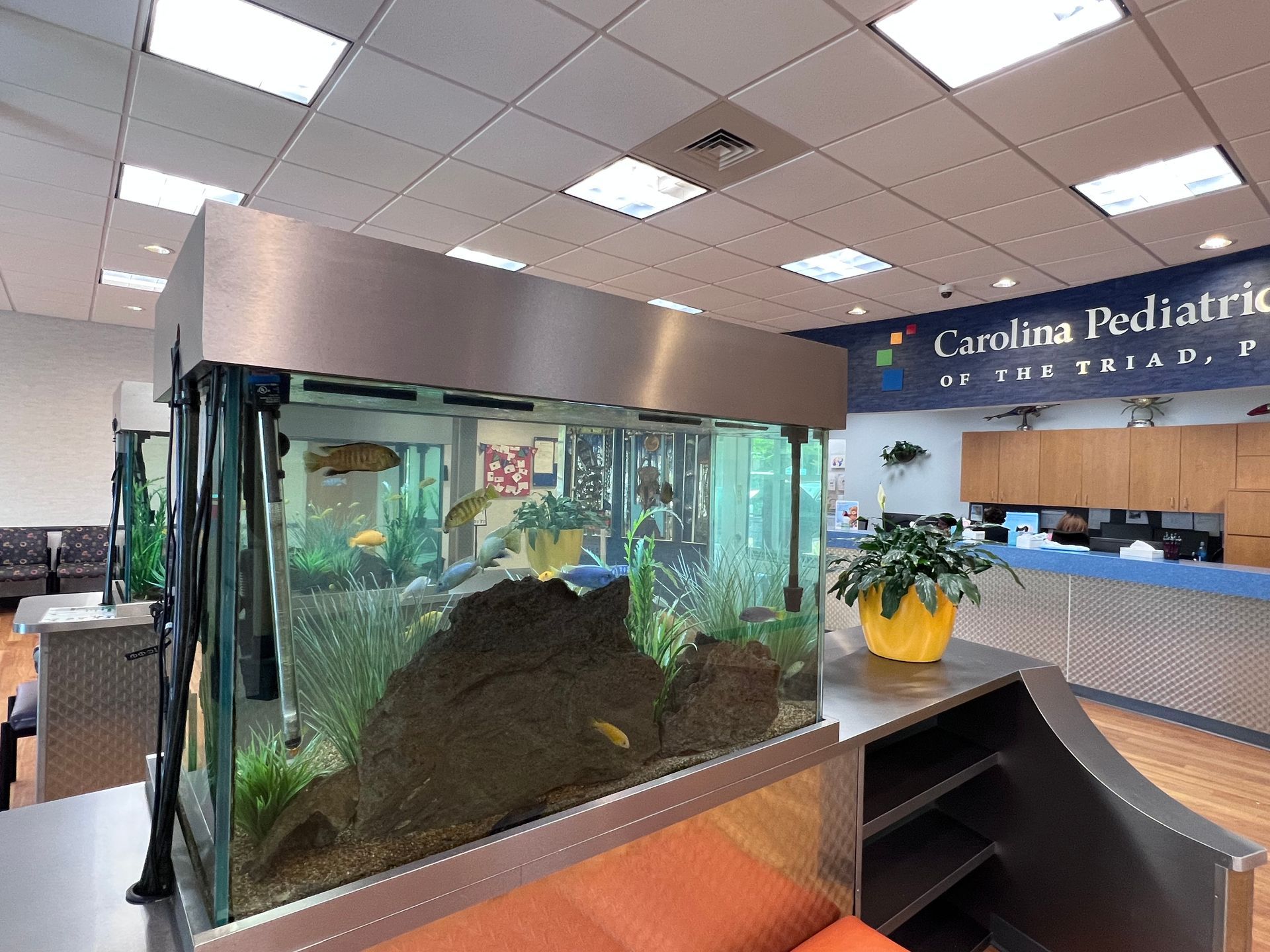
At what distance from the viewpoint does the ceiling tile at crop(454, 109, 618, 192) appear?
2.98 m

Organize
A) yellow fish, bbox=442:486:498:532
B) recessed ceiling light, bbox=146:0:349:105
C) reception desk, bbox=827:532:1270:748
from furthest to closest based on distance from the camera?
reception desk, bbox=827:532:1270:748
recessed ceiling light, bbox=146:0:349:105
yellow fish, bbox=442:486:498:532

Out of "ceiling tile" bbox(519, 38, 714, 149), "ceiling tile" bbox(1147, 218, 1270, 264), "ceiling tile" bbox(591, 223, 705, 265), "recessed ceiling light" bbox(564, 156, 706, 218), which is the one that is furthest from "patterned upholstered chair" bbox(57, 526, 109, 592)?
"ceiling tile" bbox(1147, 218, 1270, 264)

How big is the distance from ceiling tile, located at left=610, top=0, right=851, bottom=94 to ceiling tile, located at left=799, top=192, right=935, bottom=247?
1364 millimetres

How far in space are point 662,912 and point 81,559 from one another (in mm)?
7856

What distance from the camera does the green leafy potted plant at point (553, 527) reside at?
31.5 inches

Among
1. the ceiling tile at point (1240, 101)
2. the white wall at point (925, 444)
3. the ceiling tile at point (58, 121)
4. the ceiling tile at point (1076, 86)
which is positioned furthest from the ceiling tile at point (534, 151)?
the white wall at point (925, 444)

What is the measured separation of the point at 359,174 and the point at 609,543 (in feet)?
10.8

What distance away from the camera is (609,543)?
34.5 inches

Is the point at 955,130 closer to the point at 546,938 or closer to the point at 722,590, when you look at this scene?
the point at 722,590

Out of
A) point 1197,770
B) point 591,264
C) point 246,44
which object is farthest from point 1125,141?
point 246,44

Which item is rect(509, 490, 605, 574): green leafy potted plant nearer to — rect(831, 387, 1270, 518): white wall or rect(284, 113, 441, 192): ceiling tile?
rect(284, 113, 441, 192): ceiling tile

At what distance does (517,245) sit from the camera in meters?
4.53

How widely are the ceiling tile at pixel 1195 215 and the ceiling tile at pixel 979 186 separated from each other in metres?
0.79

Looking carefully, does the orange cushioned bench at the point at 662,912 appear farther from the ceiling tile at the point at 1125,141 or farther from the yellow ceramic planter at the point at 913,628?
the ceiling tile at the point at 1125,141
